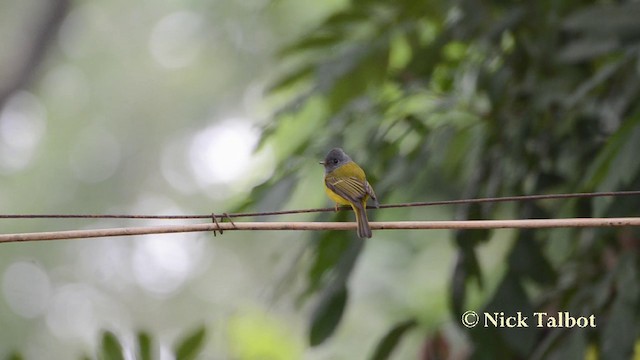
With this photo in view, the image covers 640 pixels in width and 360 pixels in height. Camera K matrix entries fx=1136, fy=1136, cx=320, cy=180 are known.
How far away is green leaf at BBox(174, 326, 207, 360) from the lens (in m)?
2.44

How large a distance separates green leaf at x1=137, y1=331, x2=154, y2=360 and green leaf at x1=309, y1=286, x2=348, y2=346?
0.38 m

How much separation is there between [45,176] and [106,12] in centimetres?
239

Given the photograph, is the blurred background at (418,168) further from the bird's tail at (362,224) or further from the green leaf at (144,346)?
the bird's tail at (362,224)

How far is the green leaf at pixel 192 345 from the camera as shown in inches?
95.9

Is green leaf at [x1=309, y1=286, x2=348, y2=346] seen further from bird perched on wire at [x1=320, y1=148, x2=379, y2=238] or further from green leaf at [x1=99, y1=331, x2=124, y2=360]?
green leaf at [x1=99, y1=331, x2=124, y2=360]

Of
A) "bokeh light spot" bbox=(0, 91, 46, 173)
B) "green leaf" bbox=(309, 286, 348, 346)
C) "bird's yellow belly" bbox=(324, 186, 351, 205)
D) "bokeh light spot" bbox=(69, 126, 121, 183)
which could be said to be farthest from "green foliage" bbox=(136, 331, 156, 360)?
"bokeh light spot" bbox=(69, 126, 121, 183)

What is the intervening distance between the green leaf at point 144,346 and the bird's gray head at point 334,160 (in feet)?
1.76

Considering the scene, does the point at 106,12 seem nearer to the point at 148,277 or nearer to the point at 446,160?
the point at 148,277

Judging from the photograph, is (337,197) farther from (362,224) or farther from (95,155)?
(95,155)

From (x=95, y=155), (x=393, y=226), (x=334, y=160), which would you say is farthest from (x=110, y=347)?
(x=95, y=155)

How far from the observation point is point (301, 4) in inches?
335

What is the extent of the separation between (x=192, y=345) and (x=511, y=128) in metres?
0.95

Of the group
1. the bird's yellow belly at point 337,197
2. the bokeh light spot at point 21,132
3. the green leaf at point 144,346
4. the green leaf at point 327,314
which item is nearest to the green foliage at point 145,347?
the green leaf at point 144,346

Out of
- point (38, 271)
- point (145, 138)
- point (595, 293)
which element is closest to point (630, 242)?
point (595, 293)
